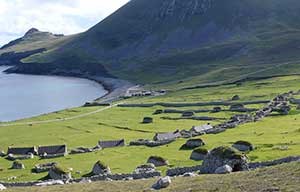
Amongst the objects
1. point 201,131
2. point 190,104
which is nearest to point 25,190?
point 201,131

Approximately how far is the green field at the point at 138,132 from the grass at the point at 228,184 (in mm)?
25383

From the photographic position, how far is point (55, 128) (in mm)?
133375

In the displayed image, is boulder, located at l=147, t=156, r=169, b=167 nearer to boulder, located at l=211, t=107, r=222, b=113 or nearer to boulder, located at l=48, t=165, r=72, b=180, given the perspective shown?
boulder, located at l=48, t=165, r=72, b=180

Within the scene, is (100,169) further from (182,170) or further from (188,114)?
(188,114)

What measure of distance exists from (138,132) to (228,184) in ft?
273

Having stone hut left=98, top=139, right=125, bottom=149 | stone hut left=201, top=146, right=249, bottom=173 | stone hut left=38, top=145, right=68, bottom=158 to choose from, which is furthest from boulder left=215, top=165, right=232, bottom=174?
stone hut left=98, top=139, right=125, bottom=149

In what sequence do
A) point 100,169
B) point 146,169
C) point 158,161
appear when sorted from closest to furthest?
point 146,169 < point 100,169 < point 158,161

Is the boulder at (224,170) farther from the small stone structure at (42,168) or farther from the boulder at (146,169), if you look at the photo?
the small stone structure at (42,168)

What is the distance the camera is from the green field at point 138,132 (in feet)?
257

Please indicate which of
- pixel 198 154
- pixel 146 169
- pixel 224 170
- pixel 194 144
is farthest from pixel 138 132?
pixel 224 170

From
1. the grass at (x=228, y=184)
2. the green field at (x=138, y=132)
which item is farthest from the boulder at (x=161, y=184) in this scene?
the green field at (x=138, y=132)

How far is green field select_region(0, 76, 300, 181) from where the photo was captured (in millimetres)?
78312

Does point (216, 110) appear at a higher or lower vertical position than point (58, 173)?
higher

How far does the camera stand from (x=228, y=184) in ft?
125
